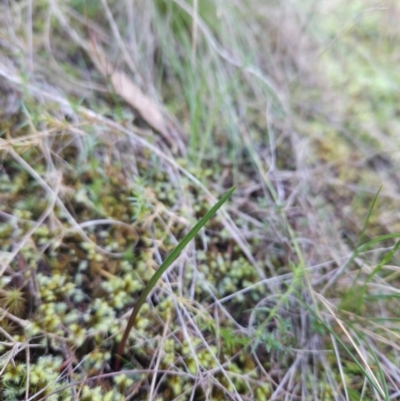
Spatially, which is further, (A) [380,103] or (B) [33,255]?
(A) [380,103]

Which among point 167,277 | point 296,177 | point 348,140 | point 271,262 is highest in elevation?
point 348,140

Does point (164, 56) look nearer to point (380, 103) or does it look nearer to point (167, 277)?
point (167, 277)

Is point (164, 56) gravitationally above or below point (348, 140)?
below

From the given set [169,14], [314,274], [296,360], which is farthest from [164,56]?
[296,360]

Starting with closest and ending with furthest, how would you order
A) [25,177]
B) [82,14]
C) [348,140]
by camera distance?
[25,177] → [82,14] → [348,140]

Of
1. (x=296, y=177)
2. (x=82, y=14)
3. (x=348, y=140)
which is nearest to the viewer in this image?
(x=296, y=177)

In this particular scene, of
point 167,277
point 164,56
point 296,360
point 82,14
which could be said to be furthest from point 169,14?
point 296,360

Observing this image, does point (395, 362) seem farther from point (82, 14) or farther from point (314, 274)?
point (82, 14)
